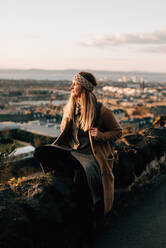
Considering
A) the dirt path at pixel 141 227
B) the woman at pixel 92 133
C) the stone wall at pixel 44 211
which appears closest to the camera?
the stone wall at pixel 44 211

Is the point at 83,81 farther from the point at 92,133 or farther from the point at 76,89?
the point at 92,133

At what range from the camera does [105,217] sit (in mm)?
3979

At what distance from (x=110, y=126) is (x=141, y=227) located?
1.39m

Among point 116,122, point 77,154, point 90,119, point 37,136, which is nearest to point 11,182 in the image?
point 77,154

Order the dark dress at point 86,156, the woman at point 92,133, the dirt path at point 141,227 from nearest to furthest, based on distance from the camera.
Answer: the dark dress at point 86,156, the woman at point 92,133, the dirt path at point 141,227

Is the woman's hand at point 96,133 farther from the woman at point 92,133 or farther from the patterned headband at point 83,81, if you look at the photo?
the patterned headband at point 83,81

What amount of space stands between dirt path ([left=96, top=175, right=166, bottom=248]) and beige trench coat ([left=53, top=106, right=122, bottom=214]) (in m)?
0.53

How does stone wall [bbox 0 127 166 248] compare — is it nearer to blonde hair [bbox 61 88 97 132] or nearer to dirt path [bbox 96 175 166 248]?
dirt path [bbox 96 175 166 248]

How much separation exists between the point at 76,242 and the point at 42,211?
1.87 feet

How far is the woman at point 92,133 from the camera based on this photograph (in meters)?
3.32

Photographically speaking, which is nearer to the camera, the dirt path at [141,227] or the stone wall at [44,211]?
the stone wall at [44,211]

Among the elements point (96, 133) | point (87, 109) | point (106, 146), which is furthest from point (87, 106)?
point (106, 146)

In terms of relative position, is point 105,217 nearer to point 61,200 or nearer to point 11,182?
point 61,200

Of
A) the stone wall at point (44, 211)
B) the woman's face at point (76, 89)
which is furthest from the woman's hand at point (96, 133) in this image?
the stone wall at point (44, 211)
